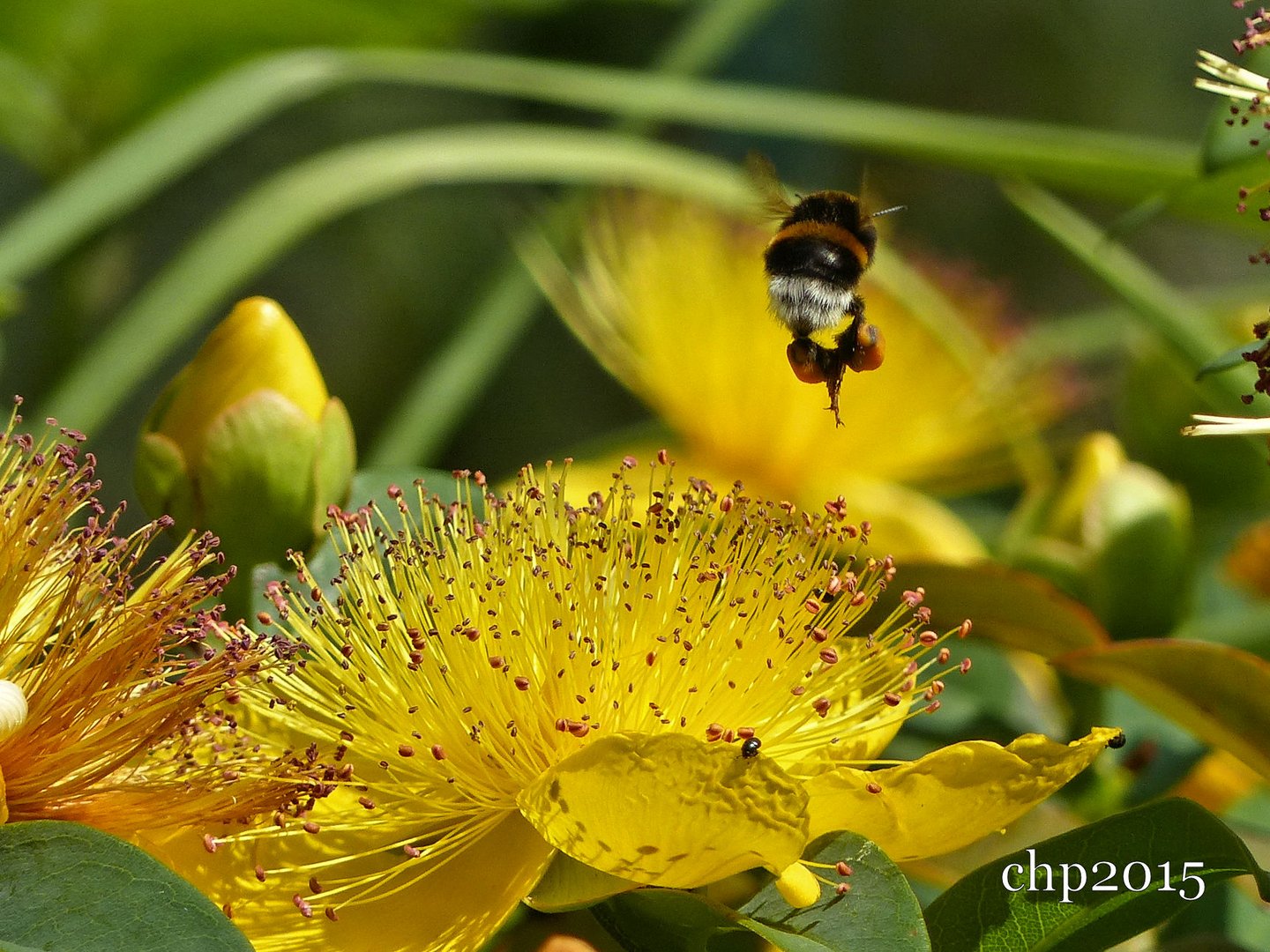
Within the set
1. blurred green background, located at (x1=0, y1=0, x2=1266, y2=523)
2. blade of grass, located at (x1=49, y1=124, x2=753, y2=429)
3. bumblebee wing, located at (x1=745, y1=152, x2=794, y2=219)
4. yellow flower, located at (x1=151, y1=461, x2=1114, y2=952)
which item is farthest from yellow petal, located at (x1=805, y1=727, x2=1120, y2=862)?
blurred green background, located at (x1=0, y1=0, x2=1266, y2=523)

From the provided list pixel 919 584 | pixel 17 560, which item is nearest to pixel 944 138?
pixel 919 584

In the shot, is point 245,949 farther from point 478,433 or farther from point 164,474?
point 478,433

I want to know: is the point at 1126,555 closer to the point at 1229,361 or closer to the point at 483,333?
the point at 1229,361

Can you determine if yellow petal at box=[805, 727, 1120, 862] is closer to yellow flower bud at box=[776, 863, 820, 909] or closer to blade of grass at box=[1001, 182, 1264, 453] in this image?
yellow flower bud at box=[776, 863, 820, 909]

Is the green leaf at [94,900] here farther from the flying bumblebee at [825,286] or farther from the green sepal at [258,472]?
the flying bumblebee at [825,286]

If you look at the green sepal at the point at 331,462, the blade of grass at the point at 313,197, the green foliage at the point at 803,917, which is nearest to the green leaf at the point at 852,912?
the green foliage at the point at 803,917

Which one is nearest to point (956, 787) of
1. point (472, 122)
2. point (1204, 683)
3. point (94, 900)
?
point (1204, 683)
